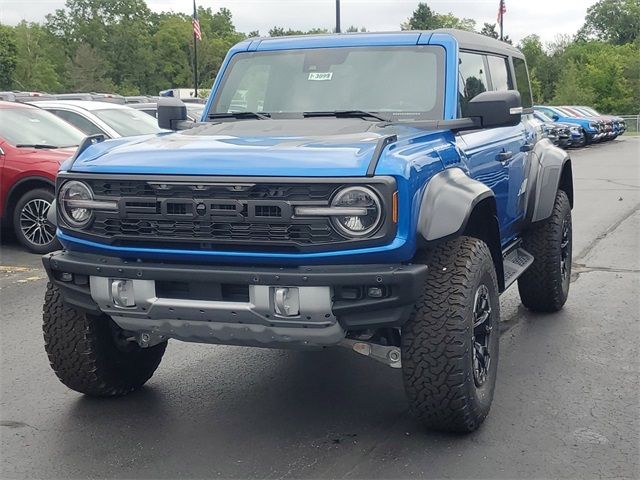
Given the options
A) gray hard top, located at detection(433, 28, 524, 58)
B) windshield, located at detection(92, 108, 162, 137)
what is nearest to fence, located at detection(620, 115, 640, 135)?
windshield, located at detection(92, 108, 162, 137)

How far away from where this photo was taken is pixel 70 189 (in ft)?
13.5

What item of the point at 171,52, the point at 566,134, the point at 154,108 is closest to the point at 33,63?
the point at 171,52

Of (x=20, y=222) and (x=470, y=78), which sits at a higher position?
(x=470, y=78)

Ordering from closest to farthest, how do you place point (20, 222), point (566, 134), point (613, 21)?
point (20, 222)
point (566, 134)
point (613, 21)

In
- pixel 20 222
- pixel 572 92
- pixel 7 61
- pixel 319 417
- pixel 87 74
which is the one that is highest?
Answer: pixel 319 417

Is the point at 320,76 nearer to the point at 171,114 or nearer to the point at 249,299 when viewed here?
the point at 171,114

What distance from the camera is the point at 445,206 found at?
3949 millimetres

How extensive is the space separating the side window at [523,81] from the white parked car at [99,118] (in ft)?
18.7

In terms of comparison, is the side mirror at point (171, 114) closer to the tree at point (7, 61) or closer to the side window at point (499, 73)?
the side window at point (499, 73)

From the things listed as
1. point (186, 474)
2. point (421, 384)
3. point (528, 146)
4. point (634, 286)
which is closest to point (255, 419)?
point (186, 474)

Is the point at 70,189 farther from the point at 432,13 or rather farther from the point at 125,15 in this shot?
the point at 125,15

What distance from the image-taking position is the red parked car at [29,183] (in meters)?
9.35

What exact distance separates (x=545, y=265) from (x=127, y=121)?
7133 mm

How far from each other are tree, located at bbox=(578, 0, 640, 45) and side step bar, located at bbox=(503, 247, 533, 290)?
10740 centimetres
